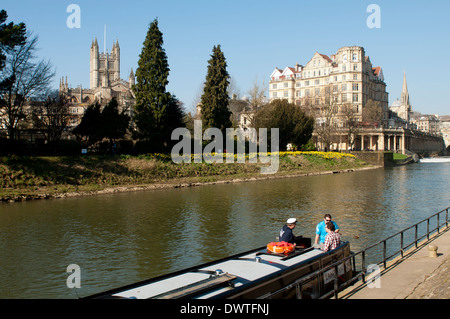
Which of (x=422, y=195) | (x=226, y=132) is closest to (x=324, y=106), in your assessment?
(x=226, y=132)

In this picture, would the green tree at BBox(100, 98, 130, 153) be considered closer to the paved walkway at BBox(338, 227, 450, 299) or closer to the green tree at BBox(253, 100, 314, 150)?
the green tree at BBox(253, 100, 314, 150)

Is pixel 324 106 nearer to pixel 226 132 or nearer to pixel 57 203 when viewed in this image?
pixel 226 132

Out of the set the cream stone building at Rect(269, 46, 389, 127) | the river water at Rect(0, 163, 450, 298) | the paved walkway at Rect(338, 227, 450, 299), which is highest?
the cream stone building at Rect(269, 46, 389, 127)

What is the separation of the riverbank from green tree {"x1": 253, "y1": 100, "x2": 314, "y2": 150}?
720 inches

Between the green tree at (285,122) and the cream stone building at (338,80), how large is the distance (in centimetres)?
3838

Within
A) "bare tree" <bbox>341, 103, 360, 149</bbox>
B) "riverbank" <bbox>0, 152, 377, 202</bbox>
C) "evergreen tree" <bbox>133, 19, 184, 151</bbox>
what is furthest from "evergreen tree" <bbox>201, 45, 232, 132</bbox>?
"bare tree" <bbox>341, 103, 360, 149</bbox>

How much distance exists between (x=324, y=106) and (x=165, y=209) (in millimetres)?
74010

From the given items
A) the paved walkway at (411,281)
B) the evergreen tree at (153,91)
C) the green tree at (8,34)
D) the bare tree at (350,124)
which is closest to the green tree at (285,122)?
the bare tree at (350,124)

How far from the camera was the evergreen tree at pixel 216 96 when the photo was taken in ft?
208

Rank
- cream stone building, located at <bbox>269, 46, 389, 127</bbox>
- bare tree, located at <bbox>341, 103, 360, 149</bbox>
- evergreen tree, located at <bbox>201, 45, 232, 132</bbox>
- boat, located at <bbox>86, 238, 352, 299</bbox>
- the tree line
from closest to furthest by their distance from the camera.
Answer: boat, located at <bbox>86, 238, 352, 299</bbox>
the tree line
evergreen tree, located at <bbox>201, 45, 232, 132</bbox>
bare tree, located at <bbox>341, 103, 360, 149</bbox>
cream stone building, located at <bbox>269, 46, 389, 127</bbox>

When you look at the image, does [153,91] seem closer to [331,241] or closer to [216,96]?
[216,96]

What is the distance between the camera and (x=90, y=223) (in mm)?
24906

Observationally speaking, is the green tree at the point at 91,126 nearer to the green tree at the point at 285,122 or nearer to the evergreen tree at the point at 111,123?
the evergreen tree at the point at 111,123

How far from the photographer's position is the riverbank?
1415 inches
